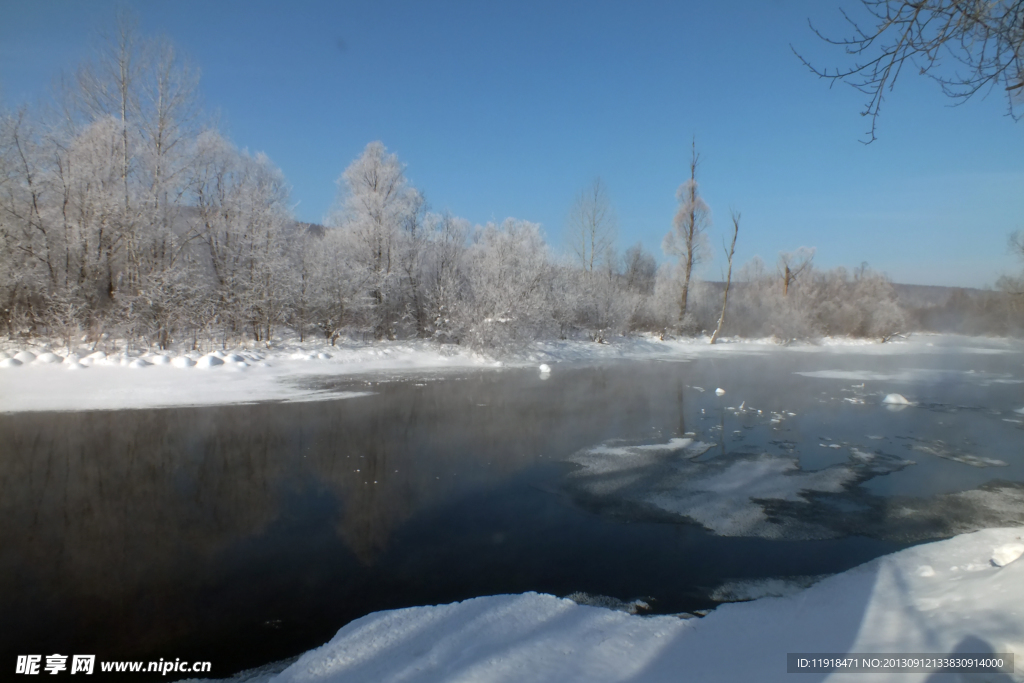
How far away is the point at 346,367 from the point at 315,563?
1523 cm

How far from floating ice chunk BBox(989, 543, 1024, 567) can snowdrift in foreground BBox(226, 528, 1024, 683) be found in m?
0.54

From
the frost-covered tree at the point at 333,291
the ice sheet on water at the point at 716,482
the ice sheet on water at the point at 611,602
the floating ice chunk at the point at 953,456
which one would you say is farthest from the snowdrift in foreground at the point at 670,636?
the frost-covered tree at the point at 333,291

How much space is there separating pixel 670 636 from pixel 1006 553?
3.35m

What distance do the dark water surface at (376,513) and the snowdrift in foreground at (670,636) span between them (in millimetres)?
331

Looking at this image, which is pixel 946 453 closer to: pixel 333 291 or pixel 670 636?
pixel 670 636

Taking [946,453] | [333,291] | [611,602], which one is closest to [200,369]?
[333,291]

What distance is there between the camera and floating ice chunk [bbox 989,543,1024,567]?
174 inches

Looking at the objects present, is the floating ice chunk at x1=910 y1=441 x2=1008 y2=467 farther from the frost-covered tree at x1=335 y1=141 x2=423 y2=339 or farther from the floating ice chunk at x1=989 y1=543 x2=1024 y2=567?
the frost-covered tree at x1=335 y1=141 x2=423 y2=339

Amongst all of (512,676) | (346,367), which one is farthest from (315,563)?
(346,367)

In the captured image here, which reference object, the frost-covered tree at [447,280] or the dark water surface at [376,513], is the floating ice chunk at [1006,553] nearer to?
the dark water surface at [376,513]

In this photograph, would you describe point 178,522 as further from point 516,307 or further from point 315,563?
point 516,307

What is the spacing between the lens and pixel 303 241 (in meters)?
26.2

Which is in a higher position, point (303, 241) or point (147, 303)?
point (303, 241)

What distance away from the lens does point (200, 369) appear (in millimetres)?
15883
